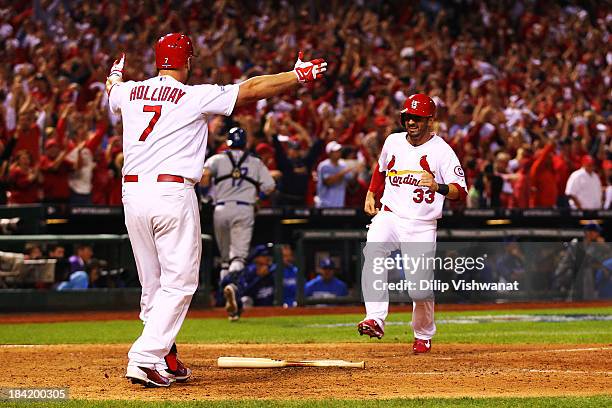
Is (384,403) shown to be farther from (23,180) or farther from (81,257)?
(23,180)

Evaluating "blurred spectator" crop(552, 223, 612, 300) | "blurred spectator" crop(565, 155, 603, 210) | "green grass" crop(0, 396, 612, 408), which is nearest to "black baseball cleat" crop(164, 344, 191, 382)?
"green grass" crop(0, 396, 612, 408)

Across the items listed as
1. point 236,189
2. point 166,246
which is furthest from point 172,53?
point 236,189

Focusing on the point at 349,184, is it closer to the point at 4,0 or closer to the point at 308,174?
the point at 308,174

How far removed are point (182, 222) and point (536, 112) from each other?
17.5 m

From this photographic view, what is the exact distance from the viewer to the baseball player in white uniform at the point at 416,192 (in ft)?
33.0

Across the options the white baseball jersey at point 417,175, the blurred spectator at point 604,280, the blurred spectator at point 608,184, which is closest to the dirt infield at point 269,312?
the blurred spectator at point 604,280

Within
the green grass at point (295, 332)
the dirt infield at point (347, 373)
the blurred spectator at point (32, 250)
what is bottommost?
the green grass at point (295, 332)

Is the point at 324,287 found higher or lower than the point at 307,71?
lower

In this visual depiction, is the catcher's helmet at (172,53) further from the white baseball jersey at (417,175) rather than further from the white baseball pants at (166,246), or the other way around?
the white baseball jersey at (417,175)

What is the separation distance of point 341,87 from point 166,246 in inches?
624

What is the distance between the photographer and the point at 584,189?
19359 mm

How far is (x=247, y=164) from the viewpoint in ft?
46.1

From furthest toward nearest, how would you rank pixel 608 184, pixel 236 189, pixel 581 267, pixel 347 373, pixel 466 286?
1. pixel 608 184
2. pixel 581 267
3. pixel 466 286
4. pixel 236 189
5. pixel 347 373

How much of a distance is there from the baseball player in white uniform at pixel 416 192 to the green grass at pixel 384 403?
10.8ft
